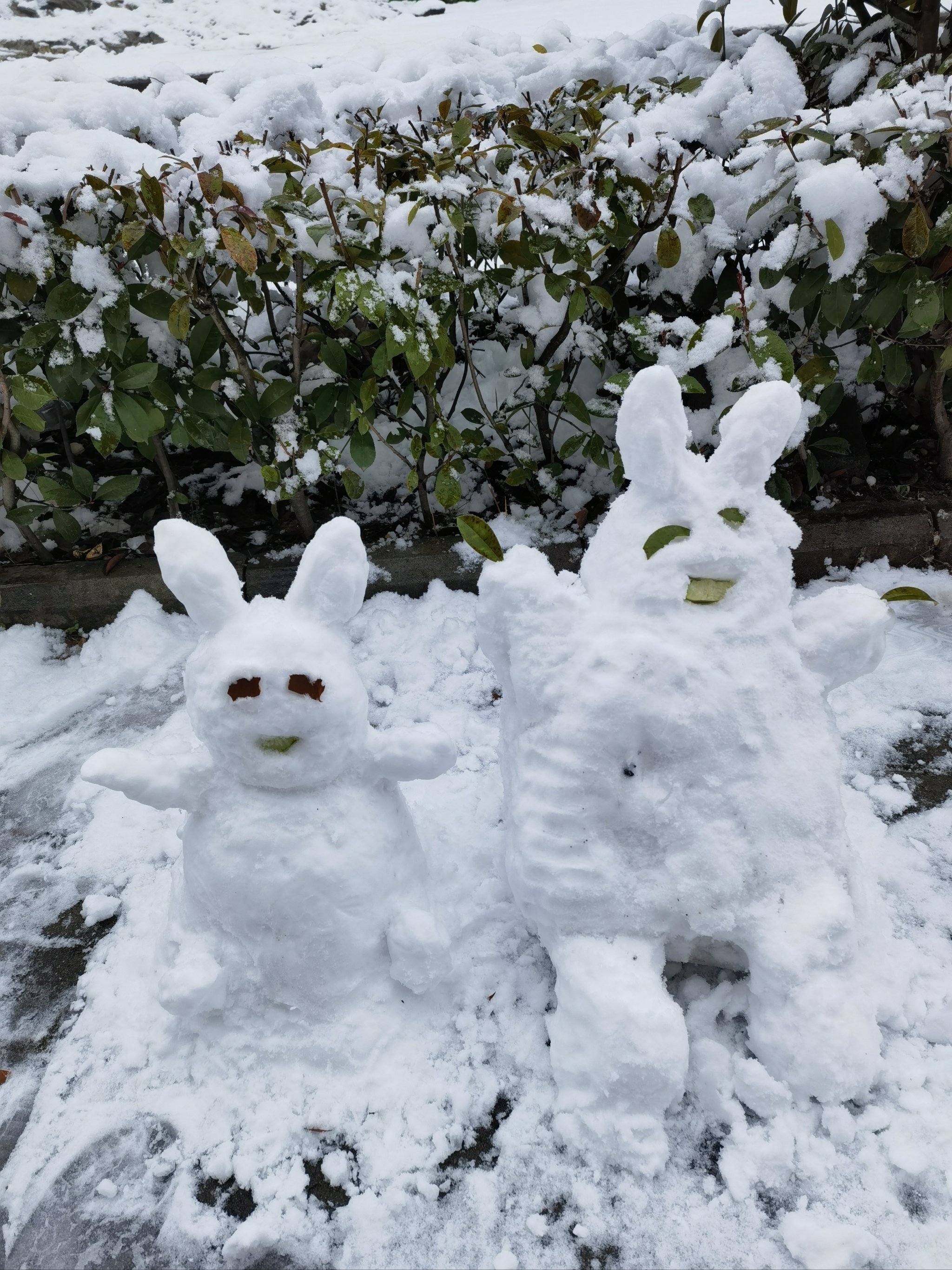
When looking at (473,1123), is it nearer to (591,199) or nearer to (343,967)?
(343,967)

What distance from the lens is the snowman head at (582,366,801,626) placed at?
5.06 feet

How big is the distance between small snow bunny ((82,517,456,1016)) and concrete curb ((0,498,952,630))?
1.37 m

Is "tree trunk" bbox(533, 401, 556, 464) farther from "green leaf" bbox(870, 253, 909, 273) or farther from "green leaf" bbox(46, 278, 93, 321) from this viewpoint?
"green leaf" bbox(46, 278, 93, 321)

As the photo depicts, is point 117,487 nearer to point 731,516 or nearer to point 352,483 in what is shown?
point 352,483

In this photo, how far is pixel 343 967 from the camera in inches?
62.5

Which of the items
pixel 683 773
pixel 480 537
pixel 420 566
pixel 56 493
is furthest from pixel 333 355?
pixel 683 773

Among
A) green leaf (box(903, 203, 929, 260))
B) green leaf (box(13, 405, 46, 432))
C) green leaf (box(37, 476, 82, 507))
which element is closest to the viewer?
green leaf (box(903, 203, 929, 260))

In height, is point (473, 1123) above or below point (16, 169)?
below

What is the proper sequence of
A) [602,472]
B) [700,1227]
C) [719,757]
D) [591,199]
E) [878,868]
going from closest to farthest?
[700,1227] < [719,757] < [878,868] < [591,199] < [602,472]

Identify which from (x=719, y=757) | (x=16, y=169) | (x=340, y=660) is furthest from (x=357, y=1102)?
(x=16, y=169)

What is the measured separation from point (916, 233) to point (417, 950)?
2219 millimetres

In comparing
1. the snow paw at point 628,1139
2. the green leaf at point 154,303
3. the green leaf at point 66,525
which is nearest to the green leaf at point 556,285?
the green leaf at point 154,303

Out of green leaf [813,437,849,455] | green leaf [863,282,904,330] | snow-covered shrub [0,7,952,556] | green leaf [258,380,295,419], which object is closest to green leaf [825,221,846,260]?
snow-covered shrub [0,7,952,556]

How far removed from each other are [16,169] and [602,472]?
2195mm
